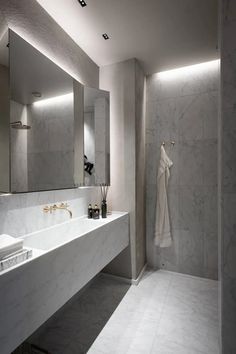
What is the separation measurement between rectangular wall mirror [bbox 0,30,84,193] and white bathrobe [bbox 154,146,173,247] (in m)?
1.21

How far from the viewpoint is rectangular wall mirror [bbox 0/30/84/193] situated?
4.73 feet

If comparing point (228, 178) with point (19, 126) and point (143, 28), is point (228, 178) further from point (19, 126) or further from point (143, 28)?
point (143, 28)

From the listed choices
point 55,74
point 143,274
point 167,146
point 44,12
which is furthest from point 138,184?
point 44,12

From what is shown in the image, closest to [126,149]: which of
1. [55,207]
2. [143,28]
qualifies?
[55,207]

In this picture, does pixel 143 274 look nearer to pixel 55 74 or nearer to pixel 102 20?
pixel 55 74

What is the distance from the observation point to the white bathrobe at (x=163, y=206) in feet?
9.14

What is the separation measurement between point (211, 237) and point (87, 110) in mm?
2291

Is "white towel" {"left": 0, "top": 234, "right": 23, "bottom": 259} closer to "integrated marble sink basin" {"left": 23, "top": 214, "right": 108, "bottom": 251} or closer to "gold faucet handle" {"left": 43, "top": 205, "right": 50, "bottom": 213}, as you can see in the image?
"integrated marble sink basin" {"left": 23, "top": 214, "right": 108, "bottom": 251}

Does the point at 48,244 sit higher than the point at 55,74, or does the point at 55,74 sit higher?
the point at 55,74

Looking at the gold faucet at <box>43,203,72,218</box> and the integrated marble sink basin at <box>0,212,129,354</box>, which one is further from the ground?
the gold faucet at <box>43,203,72,218</box>

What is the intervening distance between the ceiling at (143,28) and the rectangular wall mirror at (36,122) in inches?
19.0

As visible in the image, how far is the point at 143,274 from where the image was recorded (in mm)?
2797

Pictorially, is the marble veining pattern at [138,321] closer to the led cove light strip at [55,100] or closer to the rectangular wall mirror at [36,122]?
the rectangular wall mirror at [36,122]

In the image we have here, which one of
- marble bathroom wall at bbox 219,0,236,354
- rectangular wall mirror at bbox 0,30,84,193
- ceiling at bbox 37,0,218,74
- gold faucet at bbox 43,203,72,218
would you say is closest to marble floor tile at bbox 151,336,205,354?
marble bathroom wall at bbox 219,0,236,354
